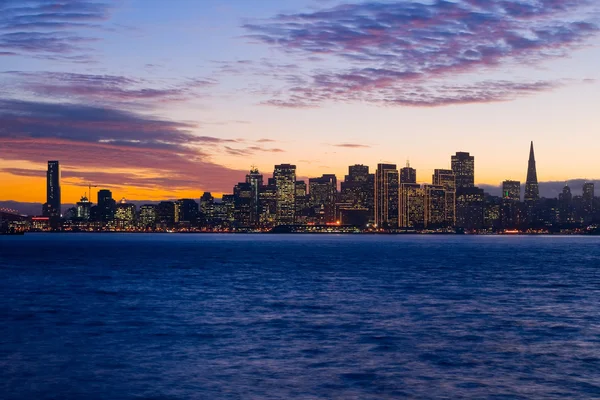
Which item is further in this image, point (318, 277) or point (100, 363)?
point (318, 277)

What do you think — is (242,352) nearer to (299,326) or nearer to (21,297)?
(299,326)

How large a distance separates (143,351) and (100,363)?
356cm

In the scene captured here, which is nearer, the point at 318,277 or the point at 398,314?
the point at 398,314

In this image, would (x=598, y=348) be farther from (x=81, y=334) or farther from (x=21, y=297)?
(x=21, y=297)

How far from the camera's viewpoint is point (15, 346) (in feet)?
131

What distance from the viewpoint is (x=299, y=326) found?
46.7 m

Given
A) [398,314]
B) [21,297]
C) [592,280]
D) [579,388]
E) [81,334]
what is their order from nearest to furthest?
[579,388] → [81,334] → [398,314] → [21,297] → [592,280]

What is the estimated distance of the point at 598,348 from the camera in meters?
38.1

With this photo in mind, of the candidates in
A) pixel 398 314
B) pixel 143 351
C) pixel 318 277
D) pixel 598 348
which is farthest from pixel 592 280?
pixel 143 351

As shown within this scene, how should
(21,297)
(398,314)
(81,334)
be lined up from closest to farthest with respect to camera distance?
(81,334) < (398,314) < (21,297)

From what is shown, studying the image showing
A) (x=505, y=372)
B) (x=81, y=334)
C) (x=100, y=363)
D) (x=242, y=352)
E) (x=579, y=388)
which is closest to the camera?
(x=579, y=388)

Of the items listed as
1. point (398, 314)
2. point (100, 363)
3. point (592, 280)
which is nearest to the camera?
point (100, 363)

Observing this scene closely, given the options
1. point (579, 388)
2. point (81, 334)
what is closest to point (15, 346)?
point (81, 334)

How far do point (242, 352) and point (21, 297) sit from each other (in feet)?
129
